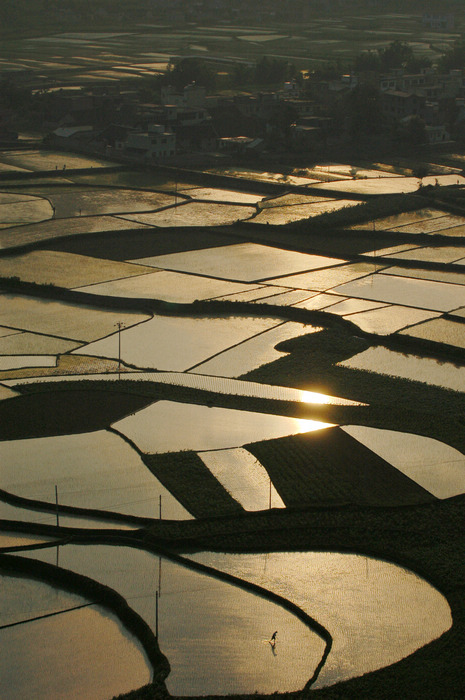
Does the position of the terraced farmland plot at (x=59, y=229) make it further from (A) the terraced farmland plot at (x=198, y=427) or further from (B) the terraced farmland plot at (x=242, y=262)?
(A) the terraced farmland plot at (x=198, y=427)

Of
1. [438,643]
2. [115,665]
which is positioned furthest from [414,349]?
[115,665]

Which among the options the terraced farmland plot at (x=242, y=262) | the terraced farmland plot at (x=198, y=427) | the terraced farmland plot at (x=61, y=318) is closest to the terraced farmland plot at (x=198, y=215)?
the terraced farmland plot at (x=242, y=262)

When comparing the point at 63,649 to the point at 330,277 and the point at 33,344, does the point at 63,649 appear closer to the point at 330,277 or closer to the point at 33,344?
the point at 33,344

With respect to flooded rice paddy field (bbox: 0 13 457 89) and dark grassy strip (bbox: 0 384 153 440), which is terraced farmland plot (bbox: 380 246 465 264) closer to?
dark grassy strip (bbox: 0 384 153 440)

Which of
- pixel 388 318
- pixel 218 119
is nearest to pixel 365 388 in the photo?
pixel 388 318

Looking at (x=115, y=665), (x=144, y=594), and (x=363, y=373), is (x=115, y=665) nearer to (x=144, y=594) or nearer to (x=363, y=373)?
(x=144, y=594)

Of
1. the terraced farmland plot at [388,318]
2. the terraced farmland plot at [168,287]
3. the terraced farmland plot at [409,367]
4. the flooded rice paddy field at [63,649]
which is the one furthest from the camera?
the terraced farmland plot at [168,287]

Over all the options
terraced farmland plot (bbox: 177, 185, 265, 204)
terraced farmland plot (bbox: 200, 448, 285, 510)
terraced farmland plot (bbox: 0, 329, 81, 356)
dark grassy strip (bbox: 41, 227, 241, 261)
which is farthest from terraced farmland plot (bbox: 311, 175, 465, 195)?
terraced farmland plot (bbox: 200, 448, 285, 510)
